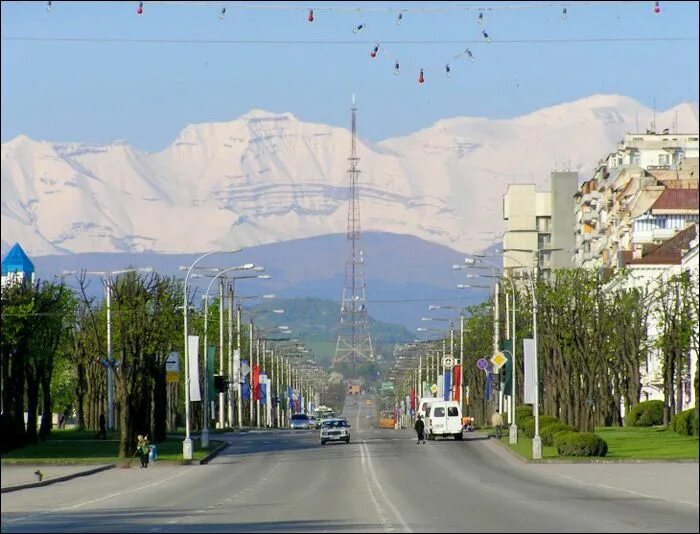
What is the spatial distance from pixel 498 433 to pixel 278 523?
208ft

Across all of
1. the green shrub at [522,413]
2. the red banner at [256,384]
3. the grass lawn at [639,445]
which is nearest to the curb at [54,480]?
the grass lawn at [639,445]

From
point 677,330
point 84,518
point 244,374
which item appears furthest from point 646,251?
point 84,518

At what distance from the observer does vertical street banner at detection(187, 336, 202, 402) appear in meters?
80.6

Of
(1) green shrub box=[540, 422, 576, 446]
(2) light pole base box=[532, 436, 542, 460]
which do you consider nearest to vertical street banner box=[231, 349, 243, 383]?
(1) green shrub box=[540, 422, 576, 446]

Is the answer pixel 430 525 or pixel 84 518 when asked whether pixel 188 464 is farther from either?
pixel 430 525

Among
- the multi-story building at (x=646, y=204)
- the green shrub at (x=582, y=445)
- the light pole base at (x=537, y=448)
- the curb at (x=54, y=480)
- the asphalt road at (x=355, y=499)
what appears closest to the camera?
the asphalt road at (x=355, y=499)

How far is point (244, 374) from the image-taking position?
5408 inches

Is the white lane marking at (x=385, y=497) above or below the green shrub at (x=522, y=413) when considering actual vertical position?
below

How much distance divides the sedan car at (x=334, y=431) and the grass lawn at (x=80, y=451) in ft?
22.0

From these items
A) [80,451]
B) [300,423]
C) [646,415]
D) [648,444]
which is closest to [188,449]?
[80,451]

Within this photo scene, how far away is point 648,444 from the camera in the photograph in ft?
274

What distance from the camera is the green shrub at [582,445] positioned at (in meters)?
72.0

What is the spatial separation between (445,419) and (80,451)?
86.2 ft

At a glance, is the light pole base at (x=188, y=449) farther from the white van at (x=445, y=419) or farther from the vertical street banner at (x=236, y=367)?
the vertical street banner at (x=236, y=367)
